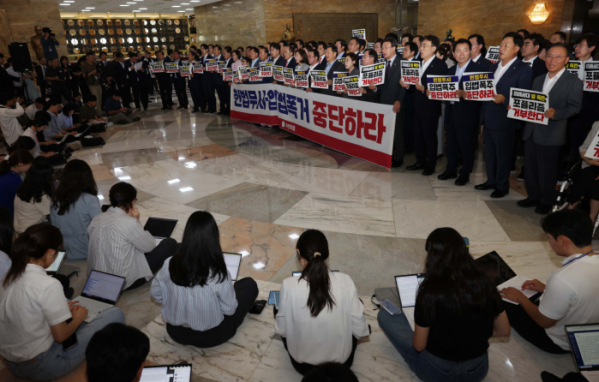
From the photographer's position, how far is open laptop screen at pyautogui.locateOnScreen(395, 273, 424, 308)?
293 cm

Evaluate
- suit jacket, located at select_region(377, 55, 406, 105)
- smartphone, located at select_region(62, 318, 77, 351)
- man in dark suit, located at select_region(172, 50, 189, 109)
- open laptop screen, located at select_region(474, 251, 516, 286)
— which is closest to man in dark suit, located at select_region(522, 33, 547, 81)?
suit jacket, located at select_region(377, 55, 406, 105)

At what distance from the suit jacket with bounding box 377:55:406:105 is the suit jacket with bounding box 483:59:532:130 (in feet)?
4.47

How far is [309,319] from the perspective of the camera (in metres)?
2.25

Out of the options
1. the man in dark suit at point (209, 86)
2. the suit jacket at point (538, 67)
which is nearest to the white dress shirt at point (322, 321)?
the suit jacket at point (538, 67)

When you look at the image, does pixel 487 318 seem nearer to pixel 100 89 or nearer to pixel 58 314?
pixel 58 314

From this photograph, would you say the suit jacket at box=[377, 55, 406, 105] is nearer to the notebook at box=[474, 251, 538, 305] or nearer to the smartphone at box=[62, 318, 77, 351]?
the notebook at box=[474, 251, 538, 305]

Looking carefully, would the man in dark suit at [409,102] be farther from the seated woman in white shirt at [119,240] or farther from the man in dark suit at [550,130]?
the seated woman in white shirt at [119,240]

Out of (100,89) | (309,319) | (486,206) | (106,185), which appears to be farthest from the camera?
(100,89)

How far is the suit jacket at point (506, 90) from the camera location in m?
4.82

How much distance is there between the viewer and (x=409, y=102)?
7.17m

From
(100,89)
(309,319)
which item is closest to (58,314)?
(309,319)

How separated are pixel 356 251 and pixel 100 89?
39.7 ft

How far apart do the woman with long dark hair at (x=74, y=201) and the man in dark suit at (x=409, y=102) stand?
446cm

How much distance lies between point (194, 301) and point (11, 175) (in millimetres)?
3403
